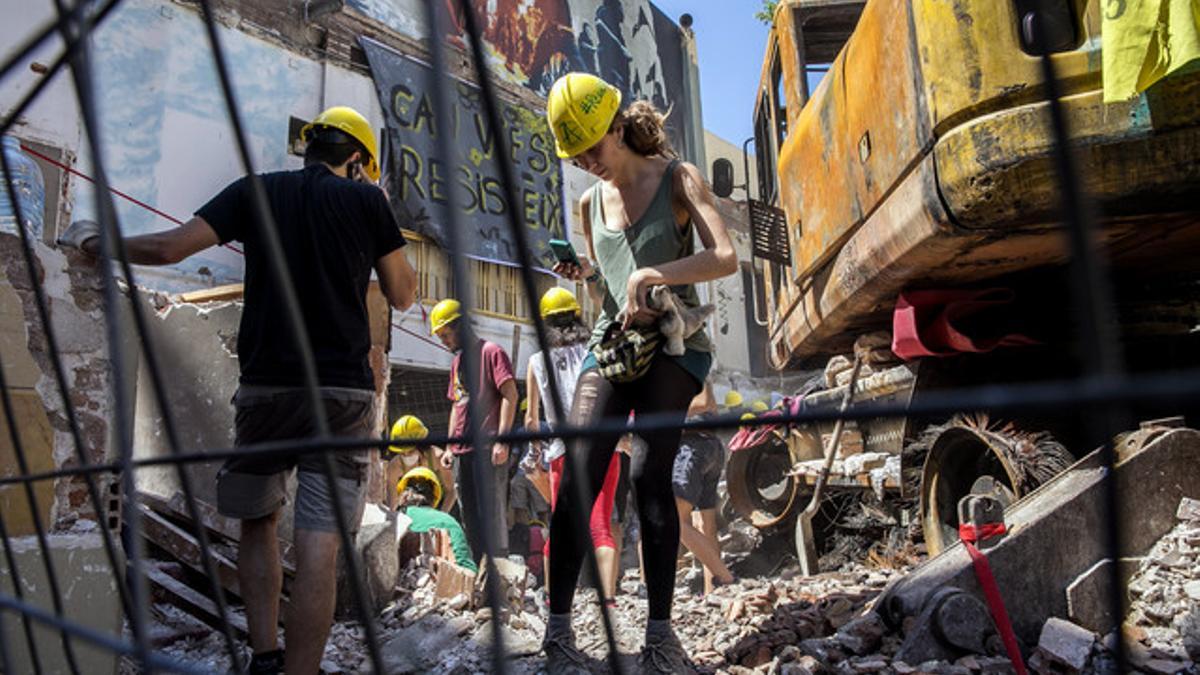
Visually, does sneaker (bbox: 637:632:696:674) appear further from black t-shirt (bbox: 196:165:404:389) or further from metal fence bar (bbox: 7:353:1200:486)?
metal fence bar (bbox: 7:353:1200:486)

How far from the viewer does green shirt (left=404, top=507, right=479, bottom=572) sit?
14.1 ft

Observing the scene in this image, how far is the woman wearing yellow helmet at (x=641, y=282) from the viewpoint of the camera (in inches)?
84.8

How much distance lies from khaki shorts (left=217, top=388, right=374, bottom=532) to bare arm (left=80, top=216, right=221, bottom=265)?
0.40 m

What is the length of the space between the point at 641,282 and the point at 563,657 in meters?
0.96

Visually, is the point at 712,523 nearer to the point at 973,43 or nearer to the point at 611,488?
the point at 611,488

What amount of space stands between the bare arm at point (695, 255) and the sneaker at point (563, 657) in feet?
2.80

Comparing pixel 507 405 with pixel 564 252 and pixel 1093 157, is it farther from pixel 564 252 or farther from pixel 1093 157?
pixel 1093 157

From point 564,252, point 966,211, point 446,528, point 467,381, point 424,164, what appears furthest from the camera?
point 424,164

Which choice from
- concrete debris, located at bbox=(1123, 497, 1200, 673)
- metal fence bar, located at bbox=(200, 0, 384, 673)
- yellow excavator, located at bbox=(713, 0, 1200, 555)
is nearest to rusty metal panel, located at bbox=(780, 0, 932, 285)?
yellow excavator, located at bbox=(713, 0, 1200, 555)

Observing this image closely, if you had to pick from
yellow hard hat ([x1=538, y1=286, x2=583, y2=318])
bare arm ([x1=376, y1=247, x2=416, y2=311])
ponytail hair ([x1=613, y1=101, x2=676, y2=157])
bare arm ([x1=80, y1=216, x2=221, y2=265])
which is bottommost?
bare arm ([x1=376, y1=247, x2=416, y2=311])

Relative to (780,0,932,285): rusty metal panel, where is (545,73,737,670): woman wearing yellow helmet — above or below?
below

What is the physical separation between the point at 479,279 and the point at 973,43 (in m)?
11.5

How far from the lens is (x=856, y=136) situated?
126 inches

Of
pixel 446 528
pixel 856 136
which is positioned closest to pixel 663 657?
pixel 856 136
